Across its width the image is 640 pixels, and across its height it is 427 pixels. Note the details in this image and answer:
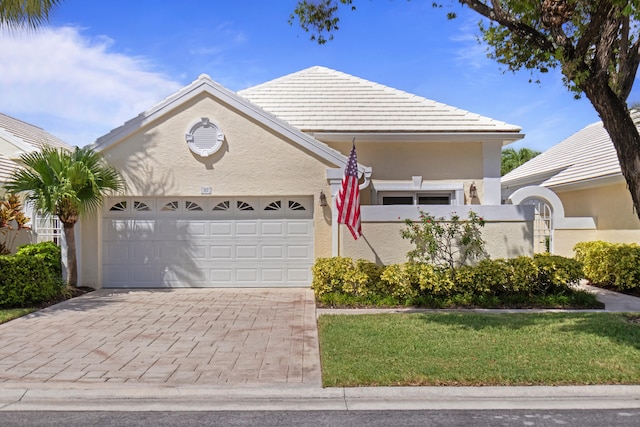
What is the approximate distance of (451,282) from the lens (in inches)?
403

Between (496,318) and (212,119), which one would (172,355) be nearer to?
(496,318)

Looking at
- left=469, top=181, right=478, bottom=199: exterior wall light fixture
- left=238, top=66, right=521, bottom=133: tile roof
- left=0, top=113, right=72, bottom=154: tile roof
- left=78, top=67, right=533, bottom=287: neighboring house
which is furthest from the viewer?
left=0, top=113, right=72, bottom=154: tile roof

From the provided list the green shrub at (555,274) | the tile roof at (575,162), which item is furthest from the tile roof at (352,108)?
the green shrub at (555,274)

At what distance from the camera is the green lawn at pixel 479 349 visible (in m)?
5.83

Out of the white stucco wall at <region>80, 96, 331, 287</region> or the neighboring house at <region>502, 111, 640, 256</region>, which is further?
the neighboring house at <region>502, 111, 640, 256</region>

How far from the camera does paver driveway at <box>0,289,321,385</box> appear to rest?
6.10m

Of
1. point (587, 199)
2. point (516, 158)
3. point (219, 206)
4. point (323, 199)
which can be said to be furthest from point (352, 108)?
point (516, 158)

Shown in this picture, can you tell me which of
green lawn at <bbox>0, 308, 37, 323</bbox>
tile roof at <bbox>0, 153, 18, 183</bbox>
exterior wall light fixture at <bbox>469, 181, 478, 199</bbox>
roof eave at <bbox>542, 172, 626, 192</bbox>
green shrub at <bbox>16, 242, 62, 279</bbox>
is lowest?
green lawn at <bbox>0, 308, 37, 323</bbox>

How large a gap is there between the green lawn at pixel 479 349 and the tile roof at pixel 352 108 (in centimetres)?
653

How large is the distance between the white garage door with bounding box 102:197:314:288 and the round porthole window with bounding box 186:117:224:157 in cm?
129

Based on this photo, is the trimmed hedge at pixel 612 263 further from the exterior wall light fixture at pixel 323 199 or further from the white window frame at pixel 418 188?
the exterior wall light fixture at pixel 323 199

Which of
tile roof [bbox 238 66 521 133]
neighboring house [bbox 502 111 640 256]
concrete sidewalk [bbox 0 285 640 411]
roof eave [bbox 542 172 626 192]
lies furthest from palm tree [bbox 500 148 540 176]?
concrete sidewalk [bbox 0 285 640 411]

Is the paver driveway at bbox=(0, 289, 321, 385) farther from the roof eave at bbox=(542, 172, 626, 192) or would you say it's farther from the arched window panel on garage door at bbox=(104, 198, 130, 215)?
the roof eave at bbox=(542, 172, 626, 192)

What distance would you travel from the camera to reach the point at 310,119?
14672 mm
